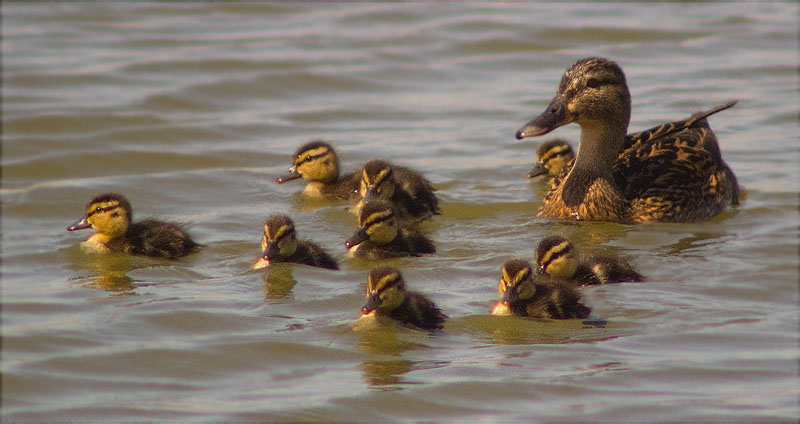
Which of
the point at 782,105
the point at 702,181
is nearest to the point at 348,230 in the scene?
the point at 702,181

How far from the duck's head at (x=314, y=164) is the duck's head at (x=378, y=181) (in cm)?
79

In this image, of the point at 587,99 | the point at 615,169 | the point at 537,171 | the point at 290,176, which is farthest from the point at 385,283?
the point at 537,171

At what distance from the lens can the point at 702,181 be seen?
8.18 metres

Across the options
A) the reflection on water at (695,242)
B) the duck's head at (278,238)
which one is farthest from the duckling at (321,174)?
the reflection on water at (695,242)

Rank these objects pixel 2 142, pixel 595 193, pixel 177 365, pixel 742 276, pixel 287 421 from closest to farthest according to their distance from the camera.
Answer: pixel 287 421 → pixel 177 365 → pixel 742 276 → pixel 595 193 → pixel 2 142

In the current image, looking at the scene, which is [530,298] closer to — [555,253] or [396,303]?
[555,253]

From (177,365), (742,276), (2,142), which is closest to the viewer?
(177,365)

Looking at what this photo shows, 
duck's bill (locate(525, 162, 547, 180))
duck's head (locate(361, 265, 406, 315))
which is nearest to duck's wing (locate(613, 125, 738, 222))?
duck's bill (locate(525, 162, 547, 180))

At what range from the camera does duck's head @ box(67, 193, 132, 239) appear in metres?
7.56

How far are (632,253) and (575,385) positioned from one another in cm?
217

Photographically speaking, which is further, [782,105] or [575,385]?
[782,105]

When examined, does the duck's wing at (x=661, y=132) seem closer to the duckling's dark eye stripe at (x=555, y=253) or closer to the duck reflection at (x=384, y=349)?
the duckling's dark eye stripe at (x=555, y=253)

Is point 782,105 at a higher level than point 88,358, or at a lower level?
higher

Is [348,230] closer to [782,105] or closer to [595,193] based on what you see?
[595,193]
